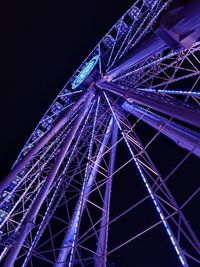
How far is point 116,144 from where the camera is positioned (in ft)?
28.6

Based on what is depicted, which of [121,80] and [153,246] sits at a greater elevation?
[121,80]

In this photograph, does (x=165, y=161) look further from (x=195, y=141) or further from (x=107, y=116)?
(x=195, y=141)

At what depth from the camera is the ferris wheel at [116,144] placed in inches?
233

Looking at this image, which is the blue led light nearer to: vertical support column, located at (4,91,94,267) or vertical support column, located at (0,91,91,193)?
vertical support column, located at (0,91,91,193)

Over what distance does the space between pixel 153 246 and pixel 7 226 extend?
5146 millimetres

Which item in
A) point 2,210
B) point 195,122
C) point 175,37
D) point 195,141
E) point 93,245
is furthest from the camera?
point 93,245

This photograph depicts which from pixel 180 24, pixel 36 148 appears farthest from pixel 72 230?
pixel 180 24

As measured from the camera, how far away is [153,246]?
12.9m

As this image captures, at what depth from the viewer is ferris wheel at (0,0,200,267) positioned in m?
5.92

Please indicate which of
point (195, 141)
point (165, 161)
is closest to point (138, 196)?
point (165, 161)

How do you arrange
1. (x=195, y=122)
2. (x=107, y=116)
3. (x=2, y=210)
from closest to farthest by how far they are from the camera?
(x=195, y=122) < (x=107, y=116) < (x=2, y=210)

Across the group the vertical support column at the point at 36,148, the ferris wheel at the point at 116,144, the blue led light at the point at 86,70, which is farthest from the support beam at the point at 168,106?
the blue led light at the point at 86,70

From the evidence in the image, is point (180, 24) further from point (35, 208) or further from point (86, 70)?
point (86, 70)

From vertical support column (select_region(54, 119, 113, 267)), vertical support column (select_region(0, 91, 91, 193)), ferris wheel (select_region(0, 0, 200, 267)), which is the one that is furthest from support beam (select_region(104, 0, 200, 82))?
vertical support column (select_region(0, 91, 91, 193))
